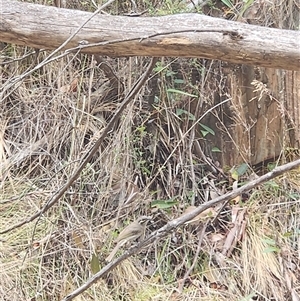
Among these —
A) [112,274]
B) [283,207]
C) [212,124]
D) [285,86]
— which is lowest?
[112,274]

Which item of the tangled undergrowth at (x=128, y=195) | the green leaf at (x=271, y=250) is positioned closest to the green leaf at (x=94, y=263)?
the tangled undergrowth at (x=128, y=195)

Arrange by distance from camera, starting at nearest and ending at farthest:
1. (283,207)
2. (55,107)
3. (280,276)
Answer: (280,276) < (283,207) < (55,107)

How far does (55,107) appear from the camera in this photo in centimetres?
154

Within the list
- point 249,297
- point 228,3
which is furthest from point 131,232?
point 228,3

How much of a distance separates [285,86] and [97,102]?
0.58 m

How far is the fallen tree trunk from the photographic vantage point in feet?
2.80

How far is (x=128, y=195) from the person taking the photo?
1.44m

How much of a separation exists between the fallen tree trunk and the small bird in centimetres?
55

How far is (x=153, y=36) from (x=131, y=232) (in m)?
0.62

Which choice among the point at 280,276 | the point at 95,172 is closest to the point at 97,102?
the point at 95,172

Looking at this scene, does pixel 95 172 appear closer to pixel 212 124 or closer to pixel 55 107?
pixel 55 107

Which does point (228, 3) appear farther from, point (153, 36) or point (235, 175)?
point (153, 36)

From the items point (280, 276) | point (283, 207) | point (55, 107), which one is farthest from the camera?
point (55, 107)

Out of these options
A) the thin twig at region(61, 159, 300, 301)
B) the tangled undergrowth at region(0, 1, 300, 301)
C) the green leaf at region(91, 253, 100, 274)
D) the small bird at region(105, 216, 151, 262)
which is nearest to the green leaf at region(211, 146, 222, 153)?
the tangled undergrowth at region(0, 1, 300, 301)
